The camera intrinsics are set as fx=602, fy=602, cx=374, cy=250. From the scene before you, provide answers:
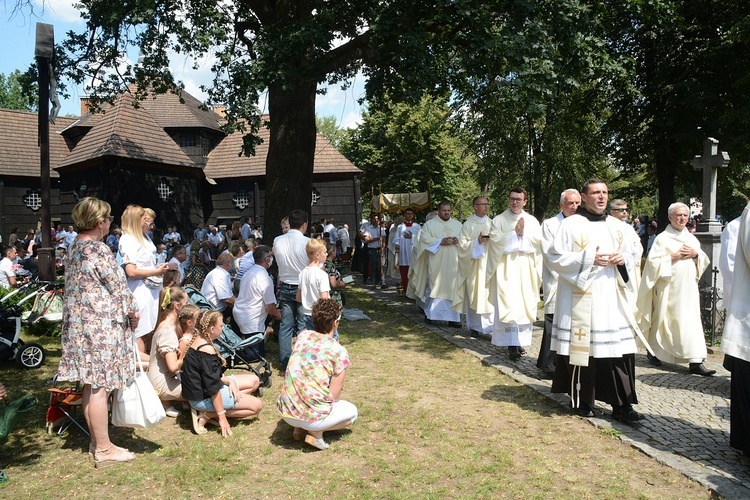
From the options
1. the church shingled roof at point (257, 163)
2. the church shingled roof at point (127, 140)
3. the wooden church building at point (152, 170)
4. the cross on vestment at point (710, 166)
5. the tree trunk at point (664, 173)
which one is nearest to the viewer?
the cross on vestment at point (710, 166)

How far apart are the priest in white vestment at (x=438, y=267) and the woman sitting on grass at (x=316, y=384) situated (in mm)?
5258

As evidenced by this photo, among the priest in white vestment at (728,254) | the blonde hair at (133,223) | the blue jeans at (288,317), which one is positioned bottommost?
the blue jeans at (288,317)

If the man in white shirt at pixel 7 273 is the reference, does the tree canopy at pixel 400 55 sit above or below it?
above

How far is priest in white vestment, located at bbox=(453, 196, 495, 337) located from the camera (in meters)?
8.66

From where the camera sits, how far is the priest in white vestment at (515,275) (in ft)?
25.2

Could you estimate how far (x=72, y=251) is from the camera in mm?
4504

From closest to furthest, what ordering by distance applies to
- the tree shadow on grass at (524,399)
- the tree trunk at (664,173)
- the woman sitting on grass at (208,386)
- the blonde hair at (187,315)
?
the woman sitting on grass at (208,386), the blonde hair at (187,315), the tree shadow on grass at (524,399), the tree trunk at (664,173)

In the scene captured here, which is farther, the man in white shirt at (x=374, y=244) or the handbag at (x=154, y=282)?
the man in white shirt at (x=374, y=244)

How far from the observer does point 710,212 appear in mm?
10273

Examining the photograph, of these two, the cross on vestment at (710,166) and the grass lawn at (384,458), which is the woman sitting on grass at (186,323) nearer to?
the grass lawn at (384,458)

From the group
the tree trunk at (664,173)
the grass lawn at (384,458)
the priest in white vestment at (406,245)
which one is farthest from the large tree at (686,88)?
the grass lawn at (384,458)

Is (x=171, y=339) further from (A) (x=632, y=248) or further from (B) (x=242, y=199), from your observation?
(B) (x=242, y=199)

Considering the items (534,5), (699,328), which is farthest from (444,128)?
(699,328)

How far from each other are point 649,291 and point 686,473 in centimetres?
355
